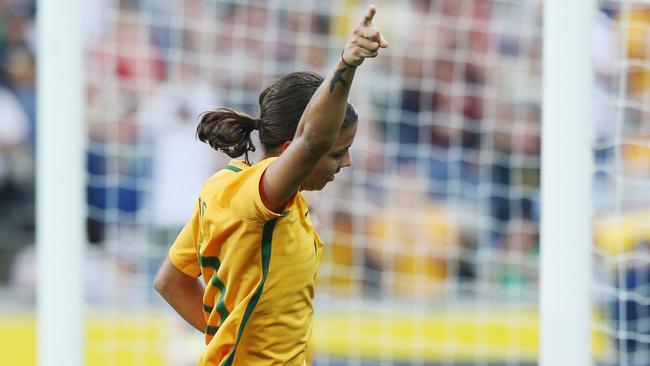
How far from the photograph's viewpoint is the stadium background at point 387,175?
608 centimetres

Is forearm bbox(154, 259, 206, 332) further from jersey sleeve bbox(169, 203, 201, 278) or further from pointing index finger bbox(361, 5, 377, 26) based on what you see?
A: pointing index finger bbox(361, 5, 377, 26)

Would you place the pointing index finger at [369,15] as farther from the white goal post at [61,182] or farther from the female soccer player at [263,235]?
the white goal post at [61,182]

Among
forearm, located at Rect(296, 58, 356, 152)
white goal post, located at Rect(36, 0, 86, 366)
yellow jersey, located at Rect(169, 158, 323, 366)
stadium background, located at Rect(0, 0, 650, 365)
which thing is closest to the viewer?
forearm, located at Rect(296, 58, 356, 152)

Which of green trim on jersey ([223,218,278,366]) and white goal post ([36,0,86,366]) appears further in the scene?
white goal post ([36,0,86,366])

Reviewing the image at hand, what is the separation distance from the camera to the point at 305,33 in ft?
20.5

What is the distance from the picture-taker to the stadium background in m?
6.08

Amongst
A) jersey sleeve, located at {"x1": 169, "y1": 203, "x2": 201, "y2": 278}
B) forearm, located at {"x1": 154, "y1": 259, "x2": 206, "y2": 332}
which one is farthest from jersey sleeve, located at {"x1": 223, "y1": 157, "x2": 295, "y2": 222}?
forearm, located at {"x1": 154, "y1": 259, "x2": 206, "y2": 332}

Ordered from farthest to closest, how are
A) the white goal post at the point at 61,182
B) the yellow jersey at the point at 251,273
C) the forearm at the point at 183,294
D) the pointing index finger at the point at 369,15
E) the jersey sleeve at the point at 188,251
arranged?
the white goal post at the point at 61,182 < the forearm at the point at 183,294 < the jersey sleeve at the point at 188,251 < the yellow jersey at the point at 251,273 < the pointing index finger at the point at 369,15

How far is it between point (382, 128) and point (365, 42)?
14.7 ft

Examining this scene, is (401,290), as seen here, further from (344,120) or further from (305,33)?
(344,120)

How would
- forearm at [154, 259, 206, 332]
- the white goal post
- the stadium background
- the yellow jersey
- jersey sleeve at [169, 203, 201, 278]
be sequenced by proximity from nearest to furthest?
the yellow jersey < jersey sleeve at [169, 203, 201, 278] < forearm at [154, 259, 206, 332] < the white goal post < the stadium background

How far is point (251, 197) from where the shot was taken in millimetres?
2328

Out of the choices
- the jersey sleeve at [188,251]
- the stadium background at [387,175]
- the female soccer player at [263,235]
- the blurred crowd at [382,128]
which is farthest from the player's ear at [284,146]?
the blurred crowd at [382,128]

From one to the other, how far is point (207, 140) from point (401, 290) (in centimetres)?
421
